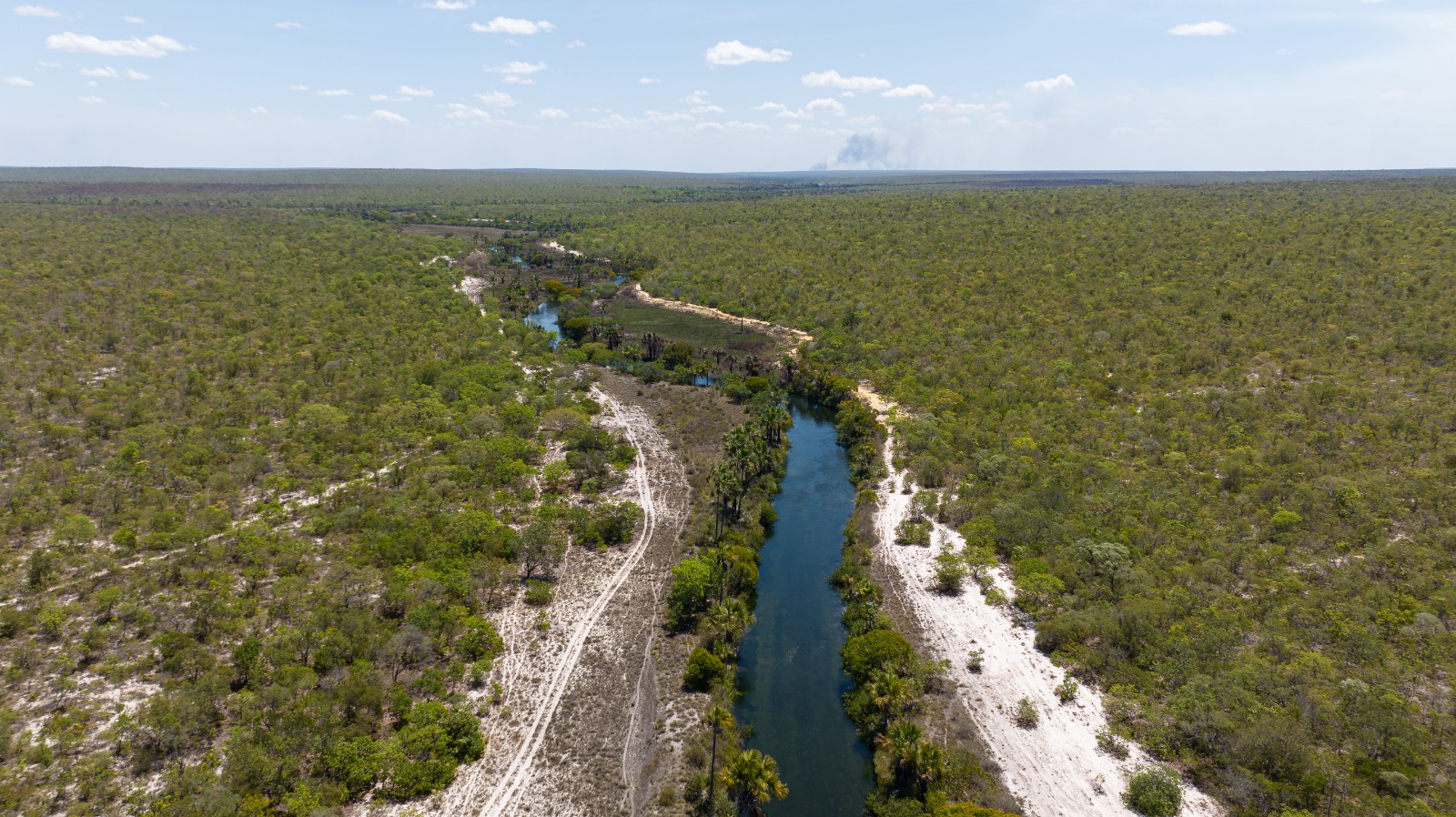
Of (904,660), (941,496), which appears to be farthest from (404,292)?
(904,660)

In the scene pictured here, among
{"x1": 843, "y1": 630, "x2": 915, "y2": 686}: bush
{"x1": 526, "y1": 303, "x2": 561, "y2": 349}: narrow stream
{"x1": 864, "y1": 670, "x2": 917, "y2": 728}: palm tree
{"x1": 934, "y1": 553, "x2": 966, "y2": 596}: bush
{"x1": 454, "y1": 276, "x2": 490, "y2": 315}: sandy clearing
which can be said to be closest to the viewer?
{"x1": 864, "y1": 670, "x2": 917, "y2": 728}: palm tree

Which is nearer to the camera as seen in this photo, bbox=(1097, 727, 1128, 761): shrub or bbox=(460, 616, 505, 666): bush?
bbox=(1097, 727, 1128, 761): shrub

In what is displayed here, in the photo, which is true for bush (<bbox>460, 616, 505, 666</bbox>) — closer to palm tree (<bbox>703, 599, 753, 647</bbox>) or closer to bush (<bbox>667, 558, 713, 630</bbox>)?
bush (<bbox>667, 558, 713, 630</bbox>)

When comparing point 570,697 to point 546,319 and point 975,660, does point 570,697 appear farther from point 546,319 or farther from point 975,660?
point 546,319

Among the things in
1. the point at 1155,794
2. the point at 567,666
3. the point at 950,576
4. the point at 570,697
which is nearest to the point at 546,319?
the point at 567,666

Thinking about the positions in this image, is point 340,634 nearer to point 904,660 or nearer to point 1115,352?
point 904,660

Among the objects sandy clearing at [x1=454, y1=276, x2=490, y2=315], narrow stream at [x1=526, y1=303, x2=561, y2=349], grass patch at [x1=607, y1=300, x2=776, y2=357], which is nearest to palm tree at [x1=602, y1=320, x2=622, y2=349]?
narrow stream at [x1=526, y1=303, x2=561, y2=349]

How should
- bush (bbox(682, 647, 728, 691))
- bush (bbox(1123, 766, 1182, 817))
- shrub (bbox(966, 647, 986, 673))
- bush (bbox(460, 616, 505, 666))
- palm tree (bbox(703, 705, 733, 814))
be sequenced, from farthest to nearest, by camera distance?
shrub (bbox(966, 647, 986, 673))
bush (bbox(460, 616, 505, 666))
bush (bbox(682, 647, 728, 691))
palm tree (bbox(703, 705, 733, 814))
bush (bbox(1123, 766, 1182, 817))
